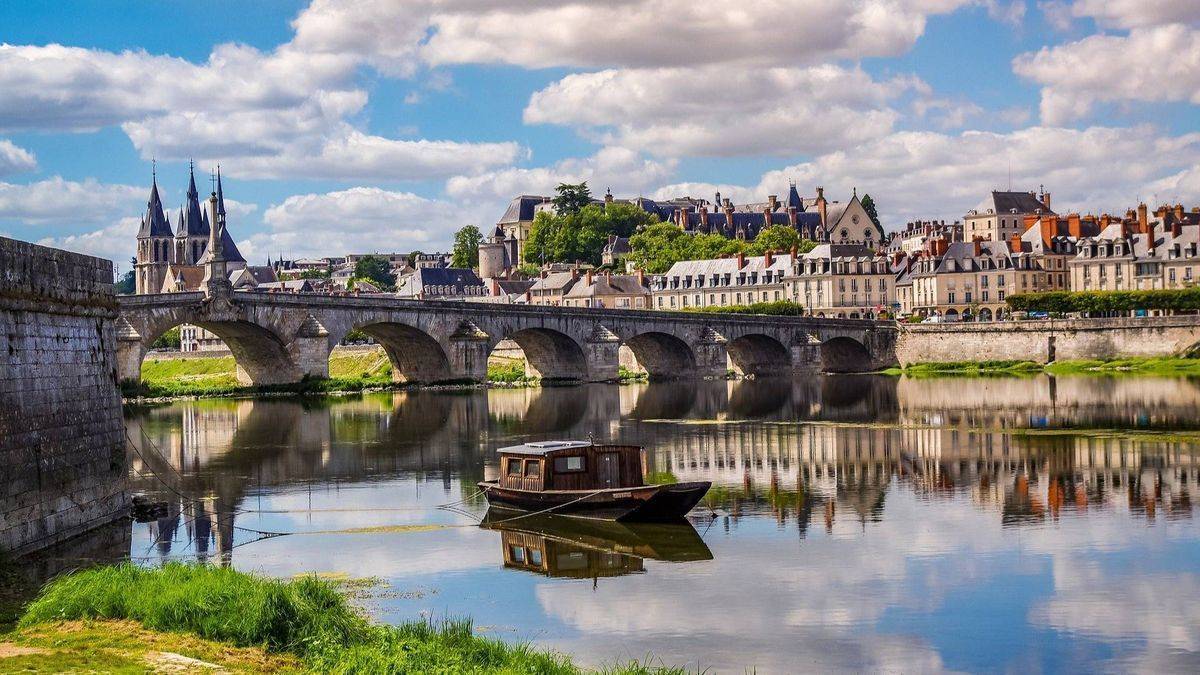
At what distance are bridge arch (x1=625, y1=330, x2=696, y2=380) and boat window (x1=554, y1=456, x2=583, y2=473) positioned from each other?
58.2 metres

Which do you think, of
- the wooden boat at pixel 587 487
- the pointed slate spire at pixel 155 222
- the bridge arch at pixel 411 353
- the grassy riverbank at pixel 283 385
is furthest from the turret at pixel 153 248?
the wooden boat at pixel 587 487

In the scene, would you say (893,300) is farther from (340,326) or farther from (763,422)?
(763,422)

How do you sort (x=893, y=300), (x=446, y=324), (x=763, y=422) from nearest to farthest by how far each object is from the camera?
(x=763, y=422) < (x=446, y=324) < (x=893, y=300)

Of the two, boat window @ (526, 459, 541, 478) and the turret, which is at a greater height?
the turret

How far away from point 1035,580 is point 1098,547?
3319mm

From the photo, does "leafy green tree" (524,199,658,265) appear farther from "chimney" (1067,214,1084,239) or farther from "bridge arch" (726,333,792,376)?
"bridge arch" (726,333,792,376)

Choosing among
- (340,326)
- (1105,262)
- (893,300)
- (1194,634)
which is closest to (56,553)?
(1194,634)

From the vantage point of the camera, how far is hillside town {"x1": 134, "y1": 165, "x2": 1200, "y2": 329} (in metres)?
107

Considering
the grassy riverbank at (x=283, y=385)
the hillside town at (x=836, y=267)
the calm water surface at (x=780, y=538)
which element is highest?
the hillside town at (x=836, y=267)

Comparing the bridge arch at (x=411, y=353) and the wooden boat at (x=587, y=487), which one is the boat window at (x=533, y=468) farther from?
the bridge arch at (x=411, y=353)

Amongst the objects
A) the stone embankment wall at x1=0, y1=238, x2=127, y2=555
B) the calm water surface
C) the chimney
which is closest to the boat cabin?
the calm water surface

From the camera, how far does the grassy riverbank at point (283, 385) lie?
245ft

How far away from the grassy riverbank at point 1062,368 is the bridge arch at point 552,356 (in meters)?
20.1

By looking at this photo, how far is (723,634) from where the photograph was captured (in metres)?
20.5
